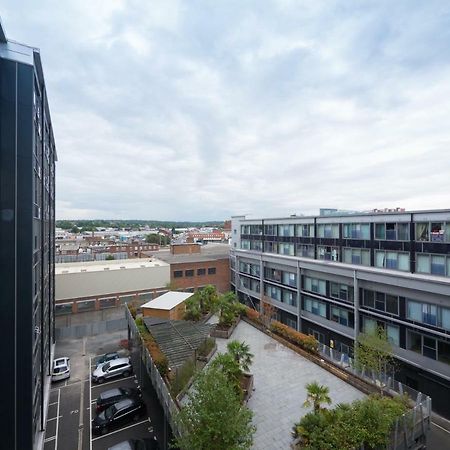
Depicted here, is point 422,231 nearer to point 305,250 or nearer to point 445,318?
point 445,318

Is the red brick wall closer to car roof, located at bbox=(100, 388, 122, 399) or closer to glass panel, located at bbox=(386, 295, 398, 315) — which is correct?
car roof, located at bbox=(100, 388, 122, 399)

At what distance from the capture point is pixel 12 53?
12.9 meters

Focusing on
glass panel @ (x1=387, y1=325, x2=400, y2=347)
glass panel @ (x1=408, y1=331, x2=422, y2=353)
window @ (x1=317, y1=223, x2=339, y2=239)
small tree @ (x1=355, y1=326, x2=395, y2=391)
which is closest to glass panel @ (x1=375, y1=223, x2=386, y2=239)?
window @ (x1=317, y1=223, x2=339, y2=239)

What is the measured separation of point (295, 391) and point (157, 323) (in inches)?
432

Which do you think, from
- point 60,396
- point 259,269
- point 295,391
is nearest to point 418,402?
point 295,391

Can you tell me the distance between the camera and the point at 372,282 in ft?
91.1

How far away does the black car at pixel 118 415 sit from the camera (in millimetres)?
18469

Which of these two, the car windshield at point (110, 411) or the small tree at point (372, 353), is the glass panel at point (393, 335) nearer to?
the small tree at point (372, 353)

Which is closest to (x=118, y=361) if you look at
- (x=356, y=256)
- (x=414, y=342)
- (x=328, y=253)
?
(x=328, y=253)

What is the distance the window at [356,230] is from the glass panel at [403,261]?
3.75 m

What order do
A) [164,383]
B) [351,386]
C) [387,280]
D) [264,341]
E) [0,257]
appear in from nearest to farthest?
[0,257]
[164,383]
[351,386]
[264,341]
[387,280]

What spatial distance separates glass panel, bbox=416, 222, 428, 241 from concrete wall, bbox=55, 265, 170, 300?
33.5 metres

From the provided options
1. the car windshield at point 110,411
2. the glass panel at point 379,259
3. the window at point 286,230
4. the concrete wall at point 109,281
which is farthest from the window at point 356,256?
the concrete wall at point 109,281

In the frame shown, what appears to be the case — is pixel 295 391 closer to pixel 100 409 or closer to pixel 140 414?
pixel 140 414
